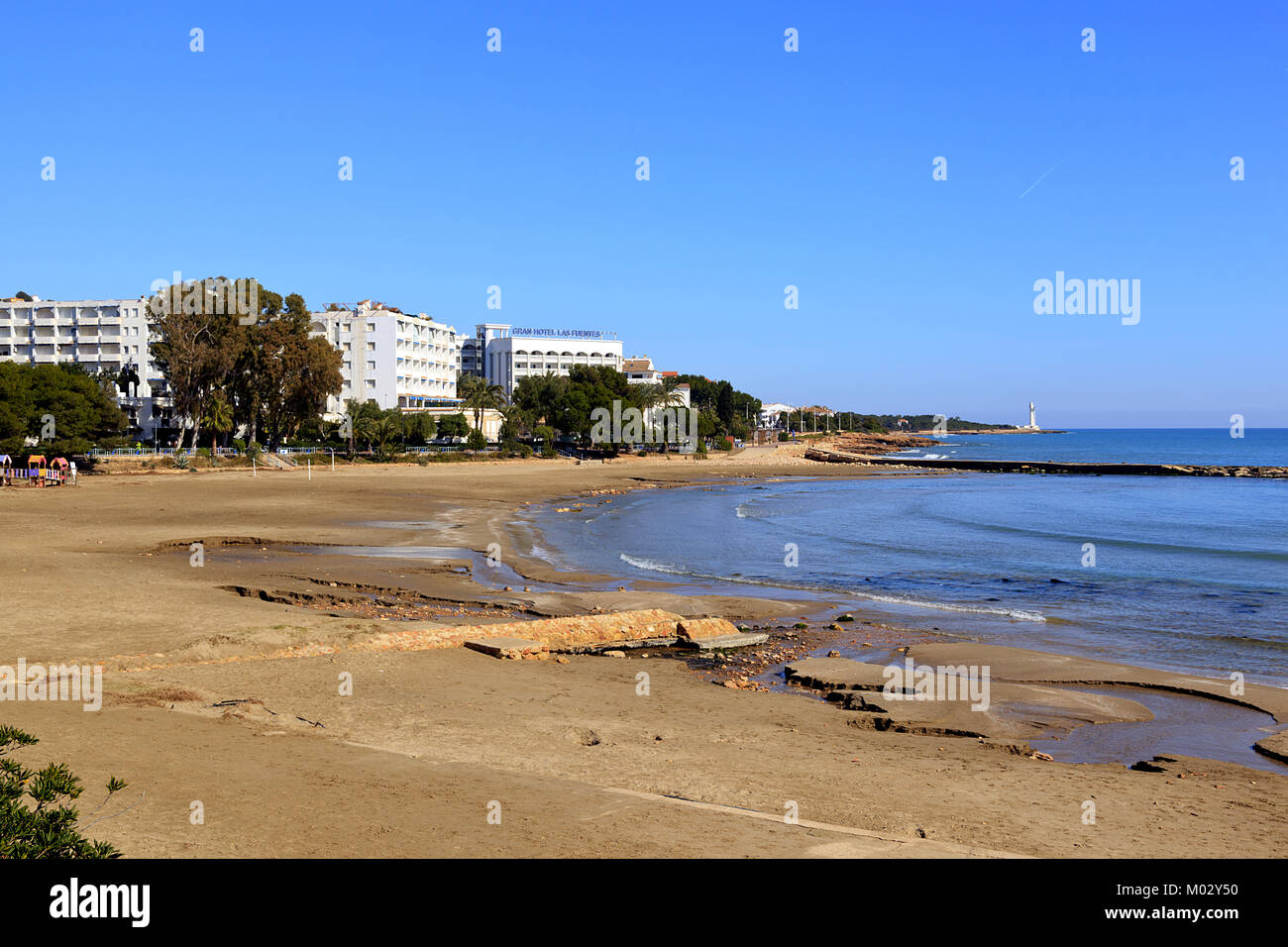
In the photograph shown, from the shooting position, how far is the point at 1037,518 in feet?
178

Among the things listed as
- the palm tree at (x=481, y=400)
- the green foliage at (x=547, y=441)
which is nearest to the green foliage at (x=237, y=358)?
the palm tree at (x=481, y=400)

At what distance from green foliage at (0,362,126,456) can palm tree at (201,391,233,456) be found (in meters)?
10.3

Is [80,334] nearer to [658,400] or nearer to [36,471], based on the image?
[36,471]

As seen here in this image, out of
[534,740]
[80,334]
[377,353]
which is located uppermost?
[80,334]

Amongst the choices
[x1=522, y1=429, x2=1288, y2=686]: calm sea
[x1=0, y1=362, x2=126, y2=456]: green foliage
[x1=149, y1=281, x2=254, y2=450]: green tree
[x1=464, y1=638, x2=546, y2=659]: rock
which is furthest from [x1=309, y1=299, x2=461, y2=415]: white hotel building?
[x1=464, y1=638, x2=546, y2=659]: rock

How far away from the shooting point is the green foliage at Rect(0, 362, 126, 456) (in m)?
58.4

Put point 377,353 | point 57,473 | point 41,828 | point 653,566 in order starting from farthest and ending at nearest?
point 377,353 → point 57,473 → point 653,566 → point 41,828

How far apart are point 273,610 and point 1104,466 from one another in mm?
109532

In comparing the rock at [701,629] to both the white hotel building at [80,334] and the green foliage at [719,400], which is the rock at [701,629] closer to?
the white hotel building at [80,334]

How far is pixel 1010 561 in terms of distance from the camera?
3553cm

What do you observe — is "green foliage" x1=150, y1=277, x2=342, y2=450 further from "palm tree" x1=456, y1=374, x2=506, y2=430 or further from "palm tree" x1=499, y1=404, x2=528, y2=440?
"palm tree" x1=499, y1=404, x2=528, y2=440

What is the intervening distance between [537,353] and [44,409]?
339ft

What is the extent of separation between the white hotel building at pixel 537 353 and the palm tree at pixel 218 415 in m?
75.1

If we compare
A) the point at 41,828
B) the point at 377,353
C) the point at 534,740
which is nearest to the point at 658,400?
the point at 377,353
